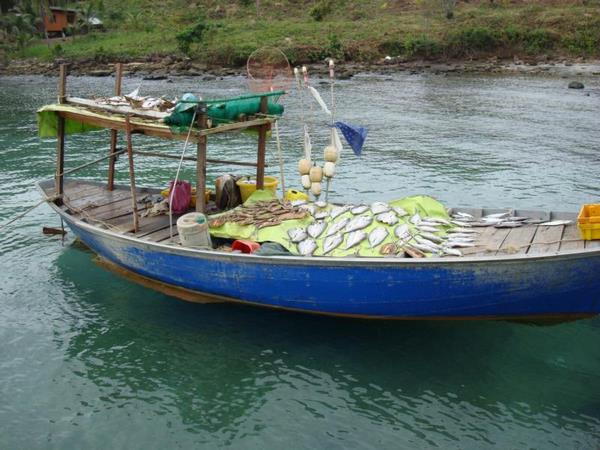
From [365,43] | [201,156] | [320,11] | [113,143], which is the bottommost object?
[113,143]

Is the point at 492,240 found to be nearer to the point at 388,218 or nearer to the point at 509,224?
the point at 509,224

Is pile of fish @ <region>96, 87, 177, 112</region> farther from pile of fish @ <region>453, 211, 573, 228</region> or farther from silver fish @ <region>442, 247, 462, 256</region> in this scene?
pile of fish @ <region>453, 211, 573, 228</region>

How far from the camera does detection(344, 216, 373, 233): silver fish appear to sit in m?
9.19

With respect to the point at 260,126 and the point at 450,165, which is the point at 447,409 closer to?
the point at 260,126

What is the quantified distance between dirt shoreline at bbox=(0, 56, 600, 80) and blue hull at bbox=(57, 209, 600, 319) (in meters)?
33.9

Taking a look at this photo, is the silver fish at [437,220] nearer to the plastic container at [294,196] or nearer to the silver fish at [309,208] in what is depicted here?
the silver fish at [309,208]

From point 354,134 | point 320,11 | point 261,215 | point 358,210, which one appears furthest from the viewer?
point 320,11

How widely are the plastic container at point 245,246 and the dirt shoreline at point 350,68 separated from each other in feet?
109

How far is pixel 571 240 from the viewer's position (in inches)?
328

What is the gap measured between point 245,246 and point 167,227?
202 cm

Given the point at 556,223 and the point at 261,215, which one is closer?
the point at 556,223

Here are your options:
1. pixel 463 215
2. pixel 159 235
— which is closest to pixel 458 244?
pixel 463 215

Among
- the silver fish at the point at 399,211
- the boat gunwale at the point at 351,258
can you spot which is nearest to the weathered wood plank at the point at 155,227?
the boat gunwale at the point at 351,258

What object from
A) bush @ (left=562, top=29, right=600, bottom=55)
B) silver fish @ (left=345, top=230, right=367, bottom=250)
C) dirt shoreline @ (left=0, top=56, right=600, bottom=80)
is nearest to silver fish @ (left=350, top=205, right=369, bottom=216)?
silver fish @ (left=345, top=230, right=367, bottom=250)
